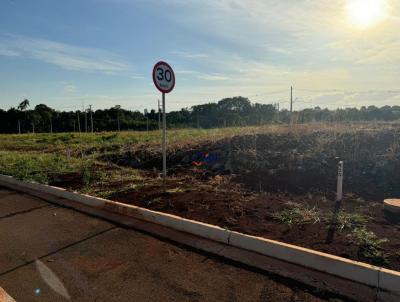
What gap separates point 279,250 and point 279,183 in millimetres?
3267

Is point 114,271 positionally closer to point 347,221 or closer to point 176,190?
point 176,190

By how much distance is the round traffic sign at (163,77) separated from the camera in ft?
23.2

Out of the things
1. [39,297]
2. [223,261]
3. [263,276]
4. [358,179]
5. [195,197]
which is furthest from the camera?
[358,179]

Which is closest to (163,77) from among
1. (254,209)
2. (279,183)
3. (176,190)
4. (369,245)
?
(176,190)

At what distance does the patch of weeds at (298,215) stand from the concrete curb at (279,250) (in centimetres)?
83

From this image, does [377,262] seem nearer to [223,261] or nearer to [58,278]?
[223,261]

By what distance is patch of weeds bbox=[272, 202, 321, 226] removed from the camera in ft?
15.0

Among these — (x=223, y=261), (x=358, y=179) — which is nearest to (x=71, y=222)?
(x=223, y=261)

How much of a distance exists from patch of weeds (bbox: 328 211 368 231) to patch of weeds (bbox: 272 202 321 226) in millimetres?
226

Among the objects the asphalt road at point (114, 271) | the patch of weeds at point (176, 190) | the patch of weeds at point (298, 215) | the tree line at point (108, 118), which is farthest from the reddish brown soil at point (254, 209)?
the tree line at point (108, 118)

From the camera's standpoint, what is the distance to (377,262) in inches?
129

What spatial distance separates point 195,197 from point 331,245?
9.47 ft

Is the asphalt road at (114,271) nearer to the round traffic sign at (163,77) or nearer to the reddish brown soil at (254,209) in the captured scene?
the reddish brown soil at (254,209)

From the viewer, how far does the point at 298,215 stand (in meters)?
4.80
